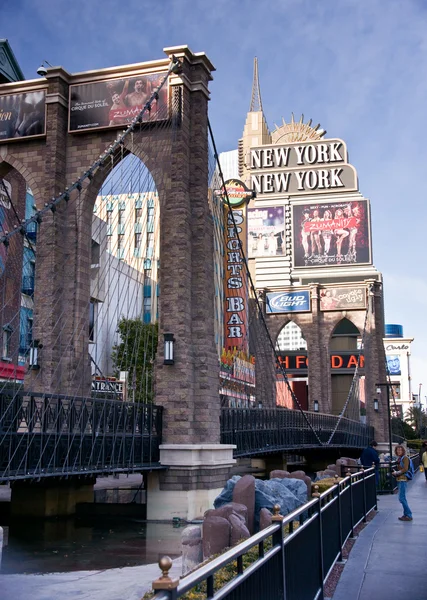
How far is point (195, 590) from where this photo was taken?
4.93 metres

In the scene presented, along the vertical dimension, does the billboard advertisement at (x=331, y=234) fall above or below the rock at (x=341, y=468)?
above

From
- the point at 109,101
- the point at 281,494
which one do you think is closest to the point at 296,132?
the point at 109,101

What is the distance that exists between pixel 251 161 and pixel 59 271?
88081 mm

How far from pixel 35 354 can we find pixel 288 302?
1597 inches

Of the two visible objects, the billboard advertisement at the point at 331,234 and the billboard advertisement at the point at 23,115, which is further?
the billboard advertisement at the point at 331,234

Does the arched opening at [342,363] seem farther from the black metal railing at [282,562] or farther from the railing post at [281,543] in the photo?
the railing post at [281,543]

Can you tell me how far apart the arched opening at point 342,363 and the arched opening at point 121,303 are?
59.6ft

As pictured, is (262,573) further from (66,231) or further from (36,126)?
(36,126)

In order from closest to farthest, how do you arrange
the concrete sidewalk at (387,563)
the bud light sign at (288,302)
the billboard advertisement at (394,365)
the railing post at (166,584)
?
the railing post at (166,584) → the concrete sidewalk at (387,563) → the bud light sign at (288,302) → the billboard advertisement at (394,365)

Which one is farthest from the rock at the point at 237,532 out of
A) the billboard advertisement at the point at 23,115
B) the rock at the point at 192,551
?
the billboard advertisement at the point at 23,115

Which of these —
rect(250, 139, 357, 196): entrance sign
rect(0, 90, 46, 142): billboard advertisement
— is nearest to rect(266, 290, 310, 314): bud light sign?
rect(0, 90, 46, 142): billboard advertisement

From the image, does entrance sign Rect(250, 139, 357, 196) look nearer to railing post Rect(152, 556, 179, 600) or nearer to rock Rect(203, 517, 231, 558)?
rock Rect(203, 517, 231, 558)

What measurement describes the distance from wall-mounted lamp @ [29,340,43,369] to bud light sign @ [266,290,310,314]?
39.4 meters

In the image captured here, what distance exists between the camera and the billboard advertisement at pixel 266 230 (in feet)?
326
